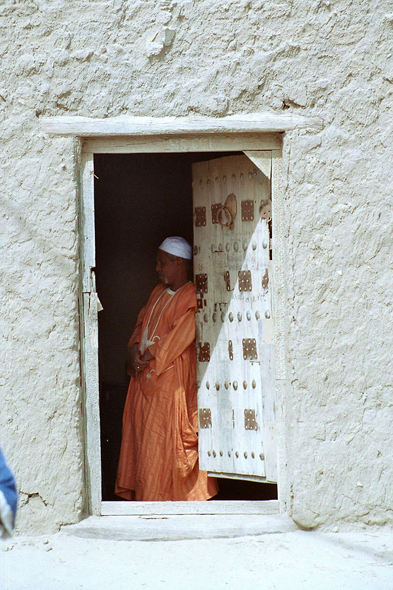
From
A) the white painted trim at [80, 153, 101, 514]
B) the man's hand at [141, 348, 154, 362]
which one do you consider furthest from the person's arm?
the white painted trim at [80, 153, 101, 514]

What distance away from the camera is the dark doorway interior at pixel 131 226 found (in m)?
6.26

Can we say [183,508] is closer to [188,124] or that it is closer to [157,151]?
[157,151]

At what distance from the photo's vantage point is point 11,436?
3.64m

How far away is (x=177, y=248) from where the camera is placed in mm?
5102

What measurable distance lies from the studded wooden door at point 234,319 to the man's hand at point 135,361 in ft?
1.46

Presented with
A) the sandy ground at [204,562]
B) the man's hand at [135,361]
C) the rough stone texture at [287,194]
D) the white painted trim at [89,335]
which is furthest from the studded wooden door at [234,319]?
the white painted trim at [89,335]

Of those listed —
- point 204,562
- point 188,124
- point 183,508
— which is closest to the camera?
point 204,562

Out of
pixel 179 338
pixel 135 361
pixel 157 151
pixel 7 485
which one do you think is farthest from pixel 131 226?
pixel 7 485

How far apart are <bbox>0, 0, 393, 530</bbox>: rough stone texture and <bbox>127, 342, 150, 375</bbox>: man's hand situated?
1263 mm

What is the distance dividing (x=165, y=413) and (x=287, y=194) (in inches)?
73.7

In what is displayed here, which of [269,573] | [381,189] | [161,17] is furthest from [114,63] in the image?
[269,573]

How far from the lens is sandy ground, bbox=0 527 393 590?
3.28 metres

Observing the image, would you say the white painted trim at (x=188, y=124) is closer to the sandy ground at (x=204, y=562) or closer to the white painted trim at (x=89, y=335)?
the white painted trim at (x=89, y=335)

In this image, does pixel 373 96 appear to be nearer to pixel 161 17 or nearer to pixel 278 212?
pixel 278 212
